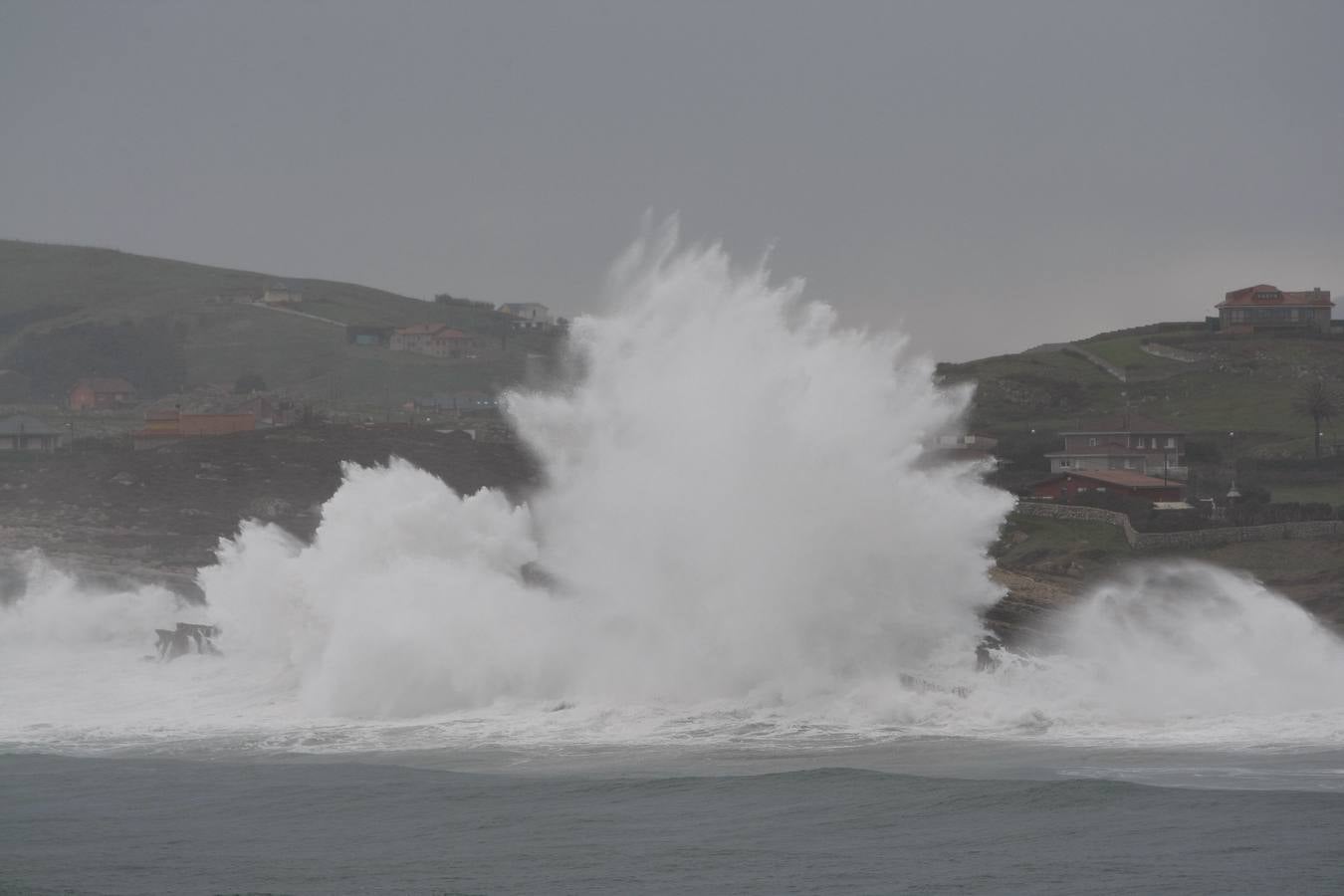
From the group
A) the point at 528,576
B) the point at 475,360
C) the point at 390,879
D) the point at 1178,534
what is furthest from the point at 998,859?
the point at 475,360

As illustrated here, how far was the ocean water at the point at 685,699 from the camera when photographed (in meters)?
19.5

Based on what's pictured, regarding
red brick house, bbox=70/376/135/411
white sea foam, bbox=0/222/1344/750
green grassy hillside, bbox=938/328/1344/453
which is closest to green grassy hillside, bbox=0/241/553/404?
red brick house, bbox=70/376/135/411

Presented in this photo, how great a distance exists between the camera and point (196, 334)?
159m

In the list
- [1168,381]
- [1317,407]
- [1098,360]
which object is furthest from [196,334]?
[1317,407]

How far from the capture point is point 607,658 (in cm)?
3059

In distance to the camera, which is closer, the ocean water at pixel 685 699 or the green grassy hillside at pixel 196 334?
the ocean water at pixel 685 699

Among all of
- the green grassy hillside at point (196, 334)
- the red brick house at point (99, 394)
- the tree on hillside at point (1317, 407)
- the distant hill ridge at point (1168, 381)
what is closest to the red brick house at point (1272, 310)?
the distant hill ridge at point (1168, 381)

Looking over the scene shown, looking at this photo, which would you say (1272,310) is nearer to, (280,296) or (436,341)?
(436,341)

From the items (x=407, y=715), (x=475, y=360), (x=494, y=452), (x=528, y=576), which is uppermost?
(x=475, y=360)

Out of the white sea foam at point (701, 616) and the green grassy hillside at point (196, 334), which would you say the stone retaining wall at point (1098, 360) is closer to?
the green grassy hillside at point (196, 334)

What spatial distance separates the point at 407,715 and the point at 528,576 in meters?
5.16

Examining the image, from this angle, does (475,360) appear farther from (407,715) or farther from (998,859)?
(998,859)

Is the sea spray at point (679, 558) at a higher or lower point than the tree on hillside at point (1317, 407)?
lower

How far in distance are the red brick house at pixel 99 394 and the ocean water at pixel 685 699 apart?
87048mm
